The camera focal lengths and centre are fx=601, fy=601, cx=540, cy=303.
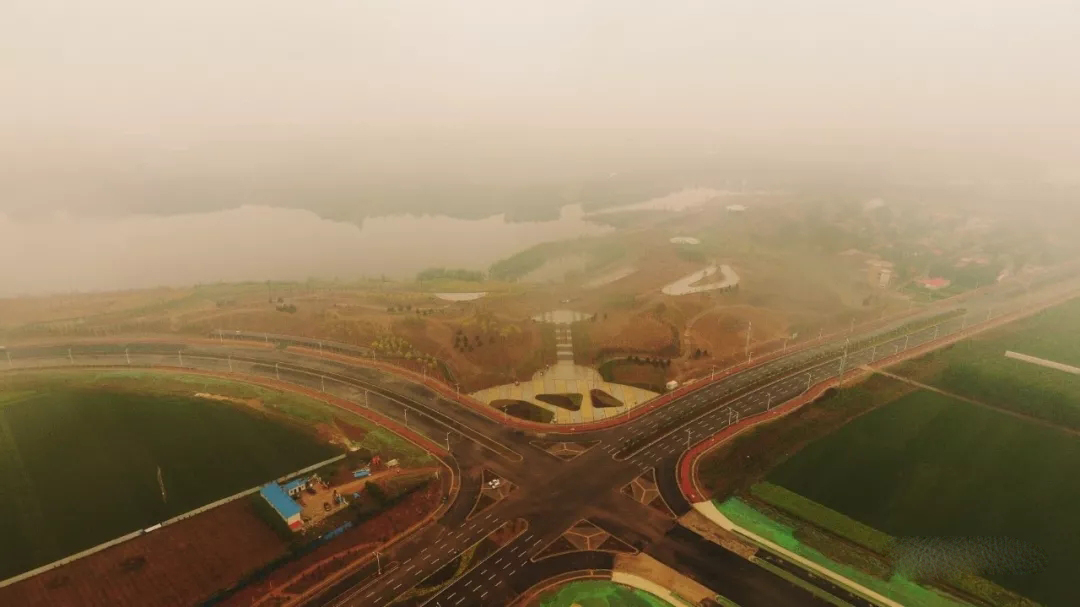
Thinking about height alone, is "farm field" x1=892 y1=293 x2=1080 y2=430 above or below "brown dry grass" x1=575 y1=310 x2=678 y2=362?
below

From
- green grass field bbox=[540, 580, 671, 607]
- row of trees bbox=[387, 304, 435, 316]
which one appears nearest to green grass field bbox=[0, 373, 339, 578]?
green grass field bbox=[540, 580, 671, 607]

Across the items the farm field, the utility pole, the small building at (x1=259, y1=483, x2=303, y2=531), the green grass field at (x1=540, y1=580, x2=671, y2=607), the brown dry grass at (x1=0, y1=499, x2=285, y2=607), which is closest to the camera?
the brown dry grass at (x1=0, y1=499, x2=285, y2=607)

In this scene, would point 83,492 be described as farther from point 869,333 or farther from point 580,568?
point 869,333

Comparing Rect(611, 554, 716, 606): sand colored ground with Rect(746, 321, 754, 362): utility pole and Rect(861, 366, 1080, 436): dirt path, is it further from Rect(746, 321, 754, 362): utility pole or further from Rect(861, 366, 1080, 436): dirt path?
Rect(861, 366, 1080, 436): dirt path

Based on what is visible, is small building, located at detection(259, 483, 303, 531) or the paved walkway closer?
small building, located at detection(259, 483, 303, 531)

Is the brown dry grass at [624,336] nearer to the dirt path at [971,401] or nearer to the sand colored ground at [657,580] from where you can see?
the dirt path at [971,401]

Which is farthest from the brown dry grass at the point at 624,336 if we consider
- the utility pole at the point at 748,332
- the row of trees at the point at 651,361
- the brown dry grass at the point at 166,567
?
the brown dry grass at the point at 166,567
